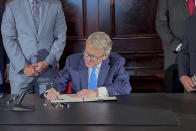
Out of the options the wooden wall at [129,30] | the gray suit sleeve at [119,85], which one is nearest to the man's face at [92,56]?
the gray suit sleeve at [119,85]

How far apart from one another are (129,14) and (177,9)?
3.77ft

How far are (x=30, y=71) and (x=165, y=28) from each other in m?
1.41

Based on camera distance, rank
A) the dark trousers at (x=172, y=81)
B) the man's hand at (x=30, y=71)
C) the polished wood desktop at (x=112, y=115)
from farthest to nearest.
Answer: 1. the dark trousers at (x=172, y=81)
2. the man's hand at (x=30, y=71)
3. the polished wood desktop at (x=112, y=115)

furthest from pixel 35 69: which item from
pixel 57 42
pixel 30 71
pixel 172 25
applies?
pixel 172 25

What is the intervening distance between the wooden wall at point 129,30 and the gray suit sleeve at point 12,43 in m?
1.31

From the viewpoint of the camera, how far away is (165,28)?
3664mm

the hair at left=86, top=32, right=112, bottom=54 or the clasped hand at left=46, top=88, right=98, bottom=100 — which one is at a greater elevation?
the hair at left=86, top=32, right=112, bottom=54

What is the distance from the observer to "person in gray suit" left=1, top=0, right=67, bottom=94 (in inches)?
133

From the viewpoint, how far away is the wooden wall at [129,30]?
465 cm

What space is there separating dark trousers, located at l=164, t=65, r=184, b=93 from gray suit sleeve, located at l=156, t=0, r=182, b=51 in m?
0.27

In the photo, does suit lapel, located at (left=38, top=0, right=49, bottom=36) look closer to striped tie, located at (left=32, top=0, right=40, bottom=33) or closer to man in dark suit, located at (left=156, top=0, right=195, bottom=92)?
striped tie, located at (left=32, top=0, right=40, bottom=33)

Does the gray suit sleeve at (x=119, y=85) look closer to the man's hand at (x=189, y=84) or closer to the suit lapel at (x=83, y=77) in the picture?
the suit lapel at (x=83, y=77)

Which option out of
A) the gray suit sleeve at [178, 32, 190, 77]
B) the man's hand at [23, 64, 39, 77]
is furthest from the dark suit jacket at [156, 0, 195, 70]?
the man's hand at [23, 64, 39, 77]

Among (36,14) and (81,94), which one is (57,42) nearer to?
(36,14)
